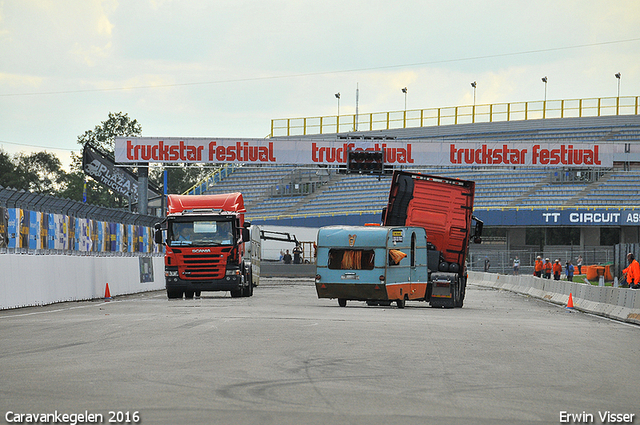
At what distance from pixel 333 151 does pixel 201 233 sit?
957 inches

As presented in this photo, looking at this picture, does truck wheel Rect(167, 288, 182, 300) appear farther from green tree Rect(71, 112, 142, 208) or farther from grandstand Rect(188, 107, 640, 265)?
green tree Rect(71, 112, 142, 208)

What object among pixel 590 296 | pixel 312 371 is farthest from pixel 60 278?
pixel 312 371

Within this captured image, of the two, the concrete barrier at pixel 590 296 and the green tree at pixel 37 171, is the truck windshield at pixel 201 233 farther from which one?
the green tree at pixel 37 171

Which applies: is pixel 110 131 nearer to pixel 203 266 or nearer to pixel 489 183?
pixel 489 183

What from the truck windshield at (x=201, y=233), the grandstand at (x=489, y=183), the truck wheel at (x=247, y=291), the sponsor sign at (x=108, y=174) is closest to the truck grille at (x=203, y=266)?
the truck windshield at (x=201, y=233)

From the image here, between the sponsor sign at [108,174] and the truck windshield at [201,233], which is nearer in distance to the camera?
the truck windshield at [201,233]

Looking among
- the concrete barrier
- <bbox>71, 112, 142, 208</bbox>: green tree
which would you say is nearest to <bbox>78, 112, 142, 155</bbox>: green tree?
<bbox>71, 112, 142, 208</bbox>: green tree

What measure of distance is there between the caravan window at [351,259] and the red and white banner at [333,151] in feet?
85.5

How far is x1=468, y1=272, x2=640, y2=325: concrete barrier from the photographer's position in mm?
22625

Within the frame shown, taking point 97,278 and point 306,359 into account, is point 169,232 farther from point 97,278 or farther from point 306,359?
point 306,359

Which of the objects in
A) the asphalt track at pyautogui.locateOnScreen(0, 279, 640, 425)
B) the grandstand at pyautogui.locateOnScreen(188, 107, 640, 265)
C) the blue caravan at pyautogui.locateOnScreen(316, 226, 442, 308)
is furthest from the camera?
the grandstand at pyautogui.locateOnScreen(188, 107, 640, 265)

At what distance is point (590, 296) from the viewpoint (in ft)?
89.5

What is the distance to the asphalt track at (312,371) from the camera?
778 centimetres

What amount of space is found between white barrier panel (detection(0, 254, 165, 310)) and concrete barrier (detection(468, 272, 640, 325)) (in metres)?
14.5
